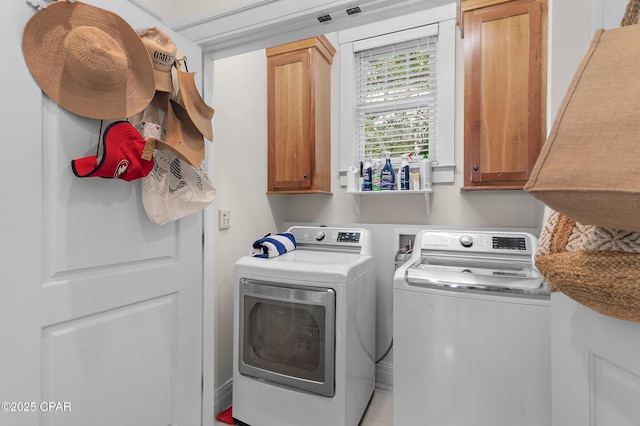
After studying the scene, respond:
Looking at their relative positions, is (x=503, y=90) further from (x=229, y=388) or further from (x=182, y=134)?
(x=229, y=388)

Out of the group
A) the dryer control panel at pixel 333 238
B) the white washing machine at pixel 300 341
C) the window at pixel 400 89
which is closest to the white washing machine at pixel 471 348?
the white washing machine at pixel 300 341

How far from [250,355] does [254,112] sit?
171 centimetres

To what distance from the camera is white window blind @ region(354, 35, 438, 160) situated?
2.39m

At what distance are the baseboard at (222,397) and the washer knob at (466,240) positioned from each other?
1.78 metres

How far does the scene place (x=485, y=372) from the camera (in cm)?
141

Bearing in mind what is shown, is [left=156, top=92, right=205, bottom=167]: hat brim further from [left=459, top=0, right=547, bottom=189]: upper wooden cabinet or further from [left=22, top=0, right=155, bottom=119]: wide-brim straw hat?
[left=459, top=0, right=547, bottom=189]: upper wooden cabinet

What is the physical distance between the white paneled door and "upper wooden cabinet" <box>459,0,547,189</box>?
164 cm

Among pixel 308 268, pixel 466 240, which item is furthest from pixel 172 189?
pixel 466 240

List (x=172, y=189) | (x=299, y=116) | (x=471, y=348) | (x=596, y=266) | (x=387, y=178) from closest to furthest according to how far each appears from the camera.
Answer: (x=596, y=266)
(x=172, y=189)
(x=471, y=348)
(x=387, y=178)
(x=299, y=116)

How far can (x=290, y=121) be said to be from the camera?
250 centimetres

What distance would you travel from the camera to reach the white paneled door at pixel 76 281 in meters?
0.87

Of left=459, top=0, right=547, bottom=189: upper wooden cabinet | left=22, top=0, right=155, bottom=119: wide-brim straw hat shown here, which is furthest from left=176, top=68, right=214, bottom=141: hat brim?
left=459, top=0, right=547, bottom=189: upper wooden cabinet

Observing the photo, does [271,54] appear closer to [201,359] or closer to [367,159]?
[367,159]

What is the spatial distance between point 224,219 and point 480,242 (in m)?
1.62
